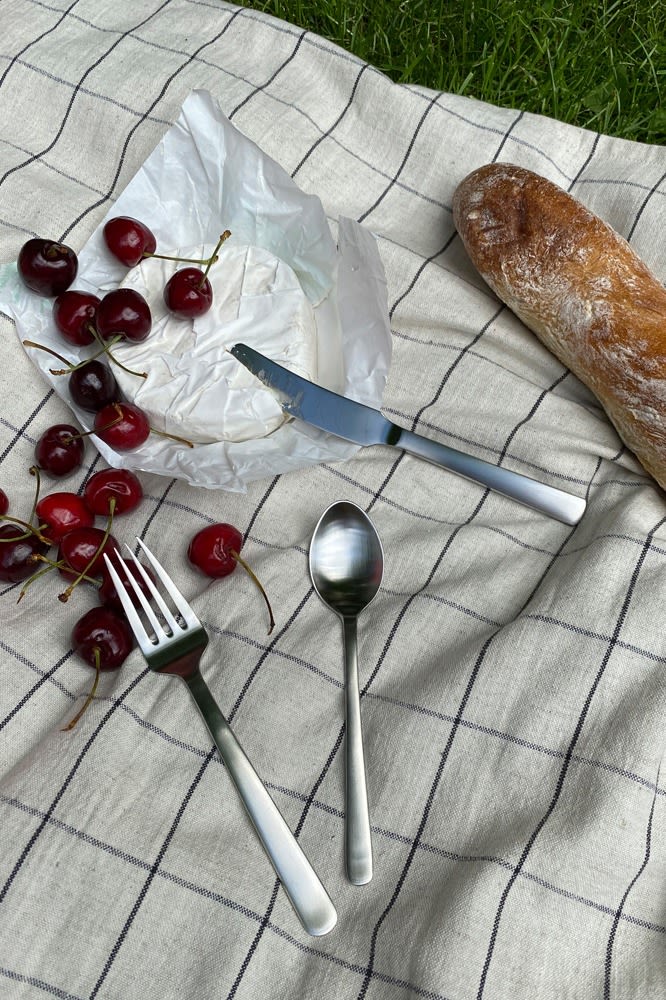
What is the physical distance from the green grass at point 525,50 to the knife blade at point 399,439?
1.00 m

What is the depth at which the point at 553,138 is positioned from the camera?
4.88 ft

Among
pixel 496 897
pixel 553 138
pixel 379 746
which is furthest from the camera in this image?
pixel 553 138

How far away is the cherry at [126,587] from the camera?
1.05 meters

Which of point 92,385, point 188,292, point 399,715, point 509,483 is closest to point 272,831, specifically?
point 399,715

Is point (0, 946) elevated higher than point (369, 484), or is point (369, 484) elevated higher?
point (369, 484)

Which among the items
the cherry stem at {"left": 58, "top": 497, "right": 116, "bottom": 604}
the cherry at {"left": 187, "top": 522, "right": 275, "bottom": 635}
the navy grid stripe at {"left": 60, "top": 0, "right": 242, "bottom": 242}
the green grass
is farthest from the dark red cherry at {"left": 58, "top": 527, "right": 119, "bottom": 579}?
the green grass

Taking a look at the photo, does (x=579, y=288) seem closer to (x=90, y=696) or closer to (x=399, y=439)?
(x=399, y=439)

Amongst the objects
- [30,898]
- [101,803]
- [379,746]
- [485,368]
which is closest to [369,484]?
[485,368]

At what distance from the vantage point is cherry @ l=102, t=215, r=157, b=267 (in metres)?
1.29

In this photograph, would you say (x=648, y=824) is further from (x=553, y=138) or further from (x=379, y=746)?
(x=553, y=138)

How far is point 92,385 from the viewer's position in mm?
1196

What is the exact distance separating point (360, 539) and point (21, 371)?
544 mm

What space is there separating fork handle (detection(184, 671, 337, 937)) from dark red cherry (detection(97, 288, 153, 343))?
505 mm

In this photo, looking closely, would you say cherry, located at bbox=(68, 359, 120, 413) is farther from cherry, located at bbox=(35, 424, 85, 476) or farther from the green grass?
the green grass
